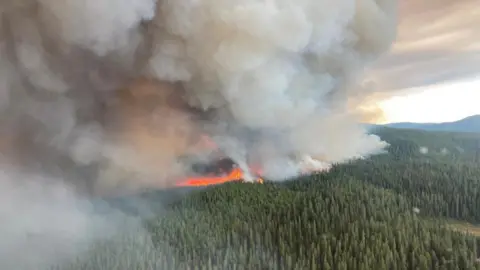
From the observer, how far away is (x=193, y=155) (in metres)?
19.3

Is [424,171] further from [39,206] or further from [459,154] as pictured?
[39,206]

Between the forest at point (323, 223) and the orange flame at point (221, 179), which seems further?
the orange flame at point (221, 179)

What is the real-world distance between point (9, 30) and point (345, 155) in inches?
783

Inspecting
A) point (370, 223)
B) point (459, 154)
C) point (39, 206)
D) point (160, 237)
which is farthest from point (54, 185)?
point (459, 154)

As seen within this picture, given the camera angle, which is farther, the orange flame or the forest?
the orange flame

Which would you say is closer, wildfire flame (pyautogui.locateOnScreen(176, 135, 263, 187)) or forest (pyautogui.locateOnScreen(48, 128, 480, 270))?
forest (pyautogui.locateOnScreen(48, 128, 480, 270))

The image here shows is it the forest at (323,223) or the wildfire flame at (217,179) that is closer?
the forest at (323,223)

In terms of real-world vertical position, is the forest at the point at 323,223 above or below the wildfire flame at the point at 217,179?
below

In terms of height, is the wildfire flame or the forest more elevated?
the wildfire flame

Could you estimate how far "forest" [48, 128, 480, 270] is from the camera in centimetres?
1578

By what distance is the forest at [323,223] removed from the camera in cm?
1578

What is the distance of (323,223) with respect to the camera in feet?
66.2

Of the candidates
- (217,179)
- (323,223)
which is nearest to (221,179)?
(217,179)

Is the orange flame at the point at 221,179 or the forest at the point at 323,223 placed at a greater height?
the orange flame at the point at 221,179
